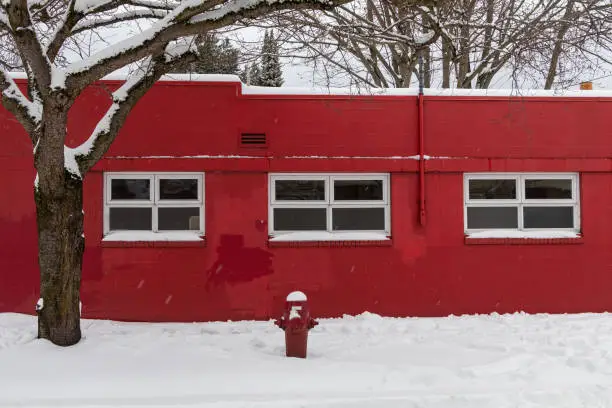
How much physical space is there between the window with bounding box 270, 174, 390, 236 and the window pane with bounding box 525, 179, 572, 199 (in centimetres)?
228

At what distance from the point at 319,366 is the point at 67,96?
3.81 m

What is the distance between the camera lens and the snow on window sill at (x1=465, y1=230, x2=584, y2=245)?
26.6 ft

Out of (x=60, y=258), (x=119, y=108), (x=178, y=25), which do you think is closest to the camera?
(x=178, y=25)

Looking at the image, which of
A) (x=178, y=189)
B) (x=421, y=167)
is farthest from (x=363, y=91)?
(x=178, y=189)

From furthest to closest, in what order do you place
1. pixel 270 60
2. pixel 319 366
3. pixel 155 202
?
pixel 270 60 → pixel 155 202 → pixel 319 366

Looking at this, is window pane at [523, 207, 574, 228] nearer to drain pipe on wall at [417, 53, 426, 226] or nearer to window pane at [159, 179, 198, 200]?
drain pipe on wall at [417, 53, 426, 226]

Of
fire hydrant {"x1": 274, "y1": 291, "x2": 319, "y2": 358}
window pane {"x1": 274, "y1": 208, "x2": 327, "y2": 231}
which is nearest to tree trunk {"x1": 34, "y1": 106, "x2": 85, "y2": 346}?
fire hydrant {"x1": 274, "y1": 291, "x2": 319, "y2": 358}

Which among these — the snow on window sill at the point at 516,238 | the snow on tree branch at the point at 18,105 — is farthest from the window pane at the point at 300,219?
the snow on tree branch at the point at 18,105

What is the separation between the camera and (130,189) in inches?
311

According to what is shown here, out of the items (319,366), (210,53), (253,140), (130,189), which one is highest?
(210,53)

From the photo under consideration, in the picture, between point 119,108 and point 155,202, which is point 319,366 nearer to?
point 119,108

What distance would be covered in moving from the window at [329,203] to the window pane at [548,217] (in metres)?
2.26

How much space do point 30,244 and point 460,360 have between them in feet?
20.0

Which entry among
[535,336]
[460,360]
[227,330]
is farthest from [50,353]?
[535,336]
